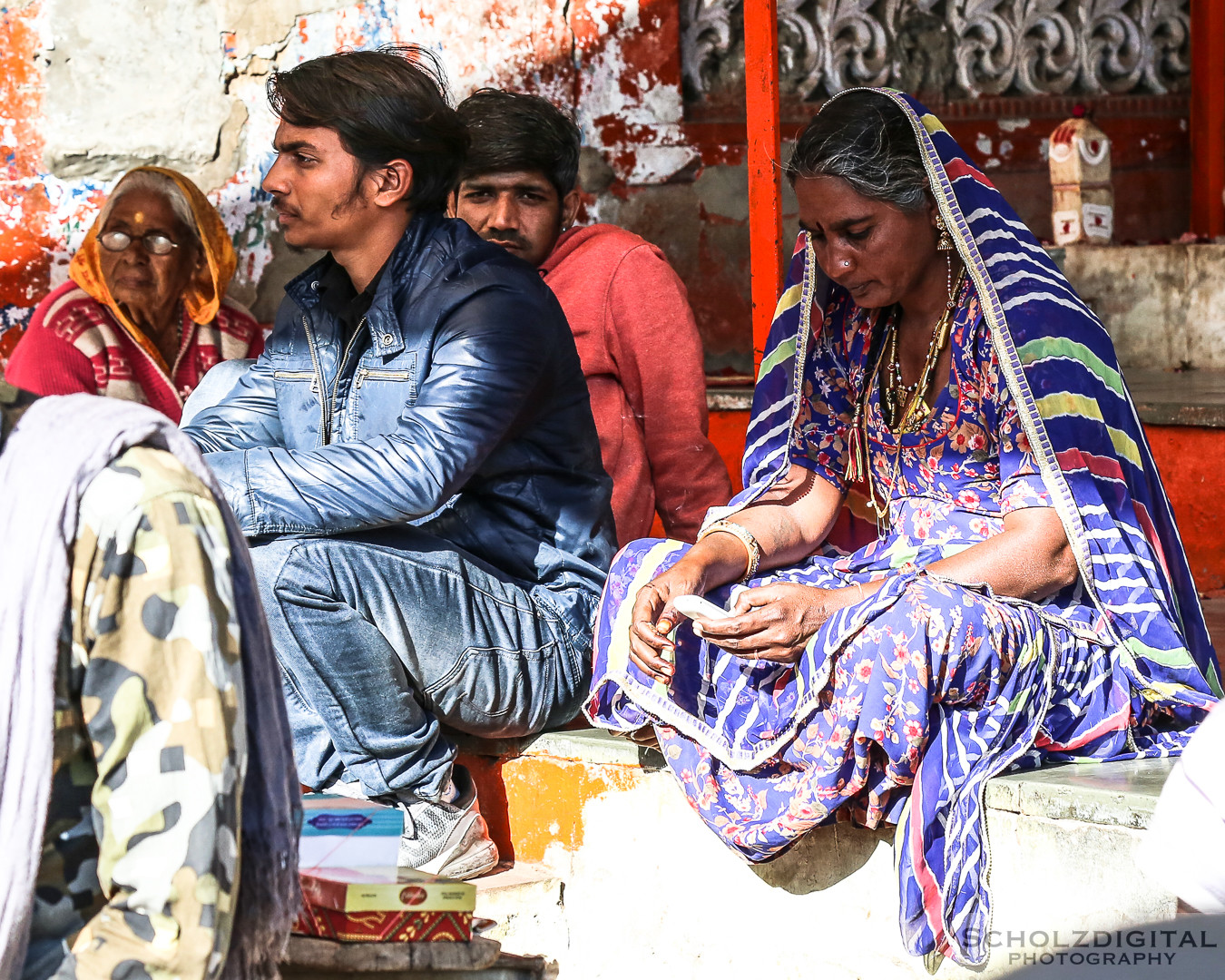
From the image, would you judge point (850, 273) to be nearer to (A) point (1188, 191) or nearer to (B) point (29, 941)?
(B) point (29, 941)

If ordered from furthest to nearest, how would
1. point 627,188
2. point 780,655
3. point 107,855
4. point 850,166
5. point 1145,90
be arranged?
point 1145,90
point 627,188
point 850,166
point 780,655
point 107,855

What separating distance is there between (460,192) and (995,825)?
2106 millimetres

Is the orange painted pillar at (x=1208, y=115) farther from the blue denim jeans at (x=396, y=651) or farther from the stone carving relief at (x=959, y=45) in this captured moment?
the blue denim jeans at (x=396, y=651)

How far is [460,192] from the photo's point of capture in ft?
12.1

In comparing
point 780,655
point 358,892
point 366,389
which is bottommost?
point 358,892

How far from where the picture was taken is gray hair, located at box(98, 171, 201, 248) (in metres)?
5.03

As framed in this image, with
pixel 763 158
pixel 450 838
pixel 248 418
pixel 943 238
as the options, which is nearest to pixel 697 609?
pixel 450 838

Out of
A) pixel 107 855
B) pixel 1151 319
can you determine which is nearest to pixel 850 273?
pixel 107 855

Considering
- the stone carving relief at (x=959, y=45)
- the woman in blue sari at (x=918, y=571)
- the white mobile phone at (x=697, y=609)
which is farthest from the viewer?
the stone carving relief at (x=959, y=45)

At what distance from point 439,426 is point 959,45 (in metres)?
5.14

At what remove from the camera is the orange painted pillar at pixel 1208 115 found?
714cm

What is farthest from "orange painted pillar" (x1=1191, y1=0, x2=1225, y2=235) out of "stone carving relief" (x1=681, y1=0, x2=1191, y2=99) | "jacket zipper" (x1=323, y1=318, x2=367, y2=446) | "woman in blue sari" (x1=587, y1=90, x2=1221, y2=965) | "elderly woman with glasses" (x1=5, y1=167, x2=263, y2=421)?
"jacket zipper" (x1=323, y1=318, x2=367, y2=446)

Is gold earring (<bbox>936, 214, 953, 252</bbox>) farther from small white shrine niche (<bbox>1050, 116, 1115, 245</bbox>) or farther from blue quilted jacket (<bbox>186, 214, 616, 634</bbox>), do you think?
small white shrine niche (<bbox>1050, 116, 1115, 245</bbox>)

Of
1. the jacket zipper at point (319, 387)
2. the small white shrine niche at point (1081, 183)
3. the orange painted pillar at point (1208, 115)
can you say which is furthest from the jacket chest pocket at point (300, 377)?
the orange painted pillar at point (1208, 115)
